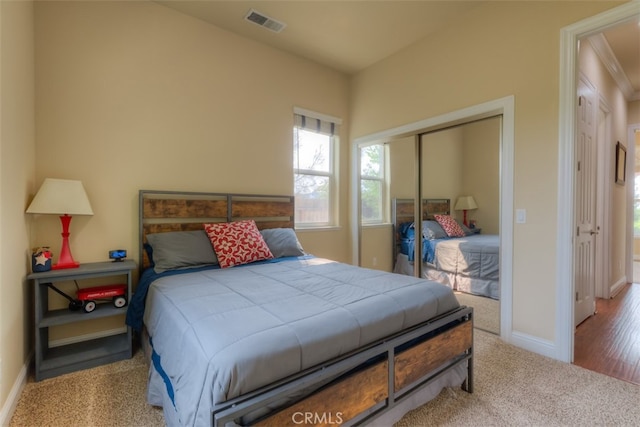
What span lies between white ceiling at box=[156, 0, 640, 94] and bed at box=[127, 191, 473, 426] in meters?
2.35

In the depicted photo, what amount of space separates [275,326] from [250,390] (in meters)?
0.25

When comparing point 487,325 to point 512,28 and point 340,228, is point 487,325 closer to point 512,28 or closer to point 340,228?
point 340,228

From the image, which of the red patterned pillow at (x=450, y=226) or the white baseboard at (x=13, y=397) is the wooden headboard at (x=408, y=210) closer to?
the red patterned pillow at (x=450, y=226)

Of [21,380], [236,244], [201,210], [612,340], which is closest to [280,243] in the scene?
[236,244]

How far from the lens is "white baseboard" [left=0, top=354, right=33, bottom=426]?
4.97 feet

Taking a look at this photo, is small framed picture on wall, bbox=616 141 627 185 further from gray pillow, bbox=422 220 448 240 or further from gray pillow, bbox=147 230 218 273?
gray pillow, bbox=147 230 218 273

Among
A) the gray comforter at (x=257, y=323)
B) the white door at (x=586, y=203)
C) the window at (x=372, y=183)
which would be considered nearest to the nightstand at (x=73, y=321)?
the gray comforter at (x=257, y=323)

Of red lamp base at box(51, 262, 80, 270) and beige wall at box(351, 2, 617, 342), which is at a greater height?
beige wall at box(351, 2, 617, 342)

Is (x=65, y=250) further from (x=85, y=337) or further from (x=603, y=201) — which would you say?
(x=603, y=201)

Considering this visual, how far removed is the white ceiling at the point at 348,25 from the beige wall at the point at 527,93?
36cm

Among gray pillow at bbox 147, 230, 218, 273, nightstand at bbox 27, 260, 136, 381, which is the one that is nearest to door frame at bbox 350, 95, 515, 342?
gray pillow at bbox 147, 230, 218, 273

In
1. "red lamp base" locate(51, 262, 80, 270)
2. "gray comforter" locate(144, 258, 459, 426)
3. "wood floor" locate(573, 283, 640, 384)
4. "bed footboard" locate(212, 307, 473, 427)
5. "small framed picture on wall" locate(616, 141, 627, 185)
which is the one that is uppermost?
"small framed picture on wall" locate(616, 141, 627, 185)

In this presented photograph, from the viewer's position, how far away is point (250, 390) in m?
1.05

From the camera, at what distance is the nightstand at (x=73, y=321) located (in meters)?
1.95
